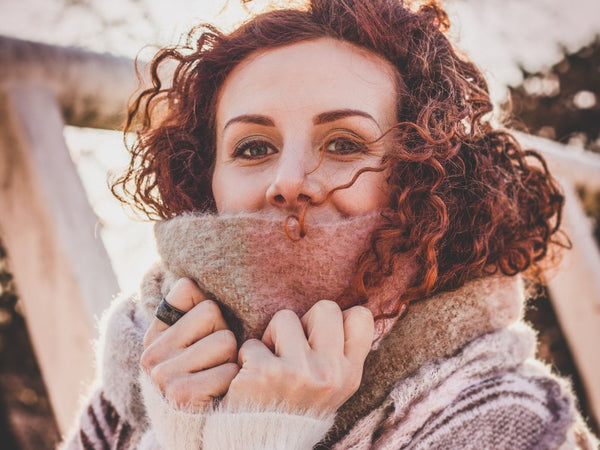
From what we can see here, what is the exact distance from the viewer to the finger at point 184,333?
1075 mm

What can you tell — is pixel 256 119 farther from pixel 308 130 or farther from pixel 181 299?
pixel 181 299

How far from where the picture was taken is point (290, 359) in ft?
A: 3.19

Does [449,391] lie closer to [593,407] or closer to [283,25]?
[283,25]

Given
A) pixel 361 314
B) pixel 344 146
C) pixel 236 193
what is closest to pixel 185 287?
pixel 236 193

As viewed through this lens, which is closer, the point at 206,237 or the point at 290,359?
the point at 290,359

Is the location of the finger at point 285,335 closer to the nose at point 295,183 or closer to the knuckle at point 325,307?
the knuckle at point 325,307

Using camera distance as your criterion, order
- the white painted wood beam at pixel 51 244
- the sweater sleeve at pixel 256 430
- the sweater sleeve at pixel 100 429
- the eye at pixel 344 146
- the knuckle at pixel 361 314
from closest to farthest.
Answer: the sweater sleeve at pixel 256 430
the knuckle at pixel 361 314
the eye at pixel 344 146
the sweater sleeve at pixel 100 429
the white painted wood beam at pixel 51 244

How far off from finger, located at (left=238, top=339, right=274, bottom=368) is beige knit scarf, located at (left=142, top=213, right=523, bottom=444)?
0.06 meters

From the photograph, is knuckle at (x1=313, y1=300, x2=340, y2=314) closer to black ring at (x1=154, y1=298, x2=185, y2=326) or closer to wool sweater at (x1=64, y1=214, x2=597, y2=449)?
wool sweater at (x1=64, y1=214, x2=597, y2=449)

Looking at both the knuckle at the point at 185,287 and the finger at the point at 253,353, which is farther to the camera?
the knuckle at the point at 185,287

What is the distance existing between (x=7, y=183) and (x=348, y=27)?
1.17 metres

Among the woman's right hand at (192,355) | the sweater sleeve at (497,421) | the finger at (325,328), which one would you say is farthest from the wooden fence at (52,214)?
the sweater sleeve at (497,421)

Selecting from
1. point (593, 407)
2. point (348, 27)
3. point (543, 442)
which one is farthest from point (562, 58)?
point (543, 442)

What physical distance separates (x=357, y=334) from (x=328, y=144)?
0.46 metres
